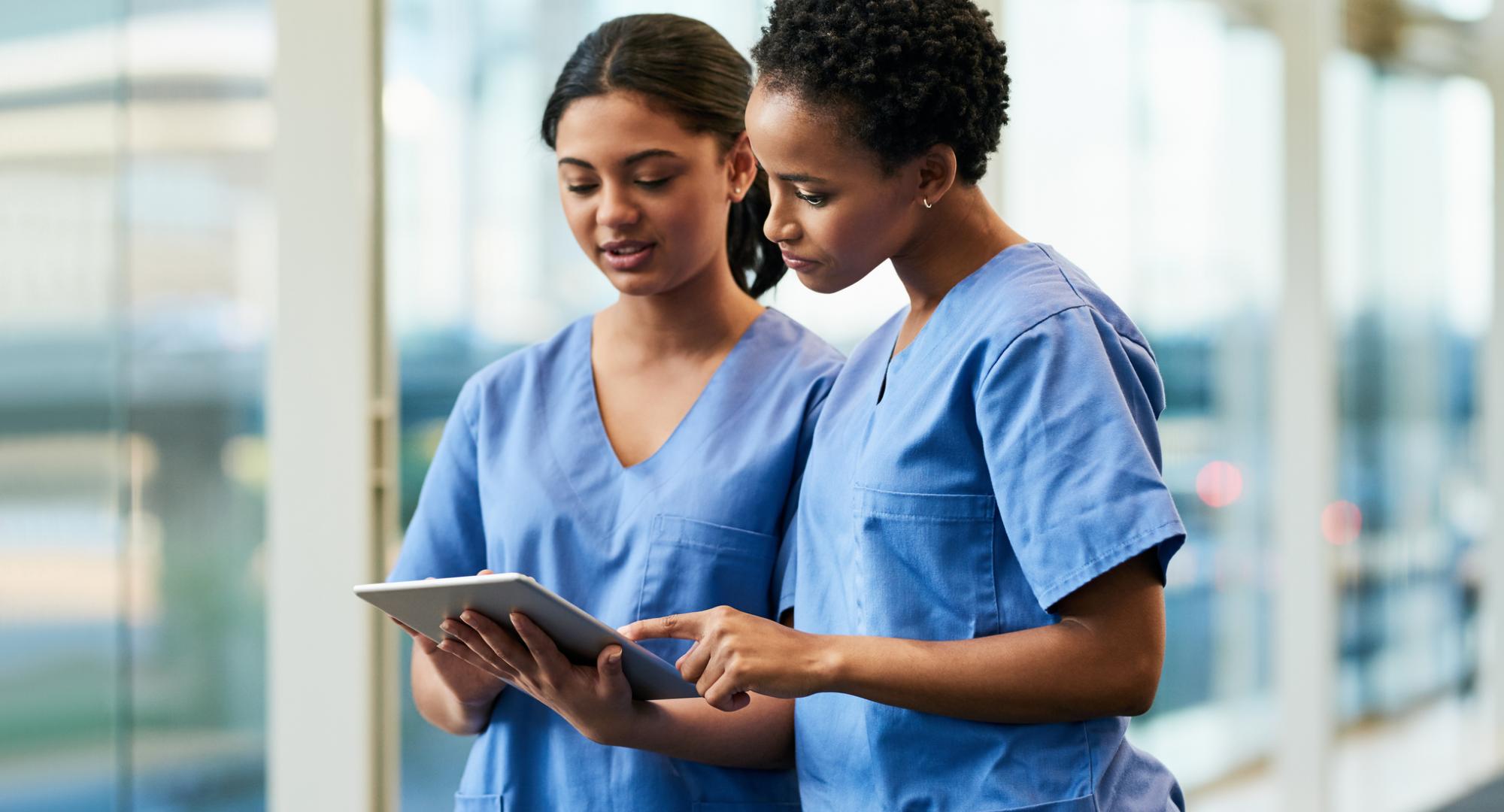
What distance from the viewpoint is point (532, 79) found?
203 cm

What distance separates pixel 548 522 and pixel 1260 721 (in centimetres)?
312

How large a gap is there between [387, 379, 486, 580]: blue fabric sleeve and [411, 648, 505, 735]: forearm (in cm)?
9

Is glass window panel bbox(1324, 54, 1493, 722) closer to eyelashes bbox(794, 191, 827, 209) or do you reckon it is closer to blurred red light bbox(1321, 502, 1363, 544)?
blurred red light bbox(1321, 502, 1363, 544)

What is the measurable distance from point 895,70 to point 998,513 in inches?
13.4

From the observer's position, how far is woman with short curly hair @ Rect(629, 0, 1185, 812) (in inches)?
37.2

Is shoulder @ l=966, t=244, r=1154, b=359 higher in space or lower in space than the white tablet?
higher

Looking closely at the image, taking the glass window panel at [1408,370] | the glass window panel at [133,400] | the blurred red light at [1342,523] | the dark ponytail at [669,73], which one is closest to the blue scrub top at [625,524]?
the dark ponytail at [669,73]

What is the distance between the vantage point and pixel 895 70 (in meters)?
1.00

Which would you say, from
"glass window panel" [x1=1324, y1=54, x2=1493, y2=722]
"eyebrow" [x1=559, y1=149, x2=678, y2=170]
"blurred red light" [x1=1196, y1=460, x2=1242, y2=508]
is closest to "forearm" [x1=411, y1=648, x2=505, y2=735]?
"eyebrow" [x1=559, y1=149, x2=678, y2=170]

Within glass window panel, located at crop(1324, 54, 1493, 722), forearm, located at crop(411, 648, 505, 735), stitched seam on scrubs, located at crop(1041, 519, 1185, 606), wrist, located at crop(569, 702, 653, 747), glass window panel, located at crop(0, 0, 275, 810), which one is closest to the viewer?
stitched seam on scrubs, located at crop(1041, 519, 1185, 606)

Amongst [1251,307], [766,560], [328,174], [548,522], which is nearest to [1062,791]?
[766,560]

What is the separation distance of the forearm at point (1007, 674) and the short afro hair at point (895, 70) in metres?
0.36

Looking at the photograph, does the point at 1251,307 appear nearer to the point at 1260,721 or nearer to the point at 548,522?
the point at 1260,721

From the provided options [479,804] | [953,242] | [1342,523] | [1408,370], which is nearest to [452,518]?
[479,804]
